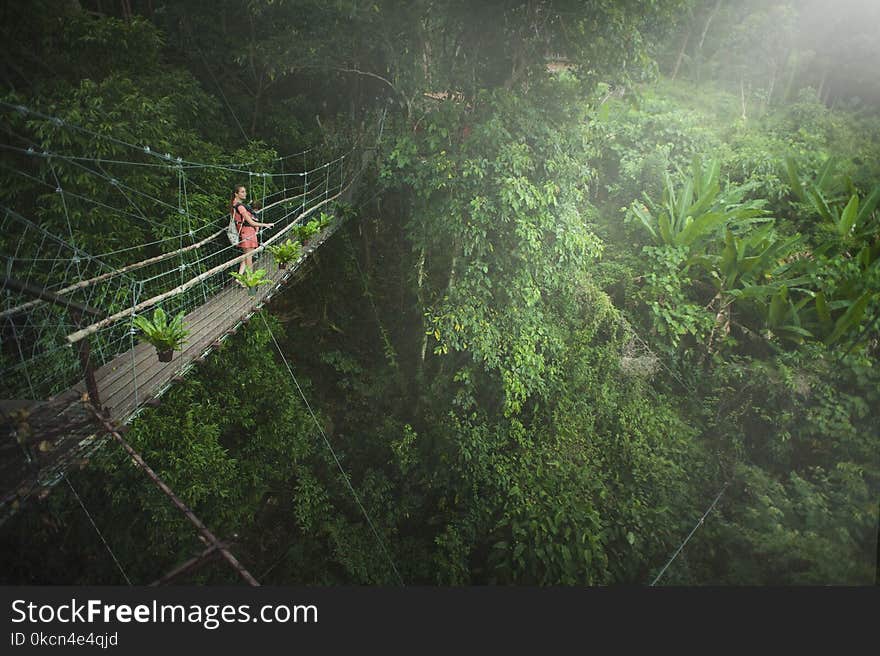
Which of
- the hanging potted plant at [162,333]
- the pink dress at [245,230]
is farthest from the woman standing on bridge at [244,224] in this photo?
the hanging potted plant at [162,333]

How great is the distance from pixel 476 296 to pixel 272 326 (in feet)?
4.84

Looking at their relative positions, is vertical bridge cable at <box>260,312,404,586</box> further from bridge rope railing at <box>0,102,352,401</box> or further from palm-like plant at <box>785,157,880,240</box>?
palm-like plant at <box>785,157,880,240</box>

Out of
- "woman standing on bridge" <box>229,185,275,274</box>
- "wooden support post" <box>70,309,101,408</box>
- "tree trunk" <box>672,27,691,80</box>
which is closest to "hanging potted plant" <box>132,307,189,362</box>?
"wooden support post" <box>70,309,101,408</box>

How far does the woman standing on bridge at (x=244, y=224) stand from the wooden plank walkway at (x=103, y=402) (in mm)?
376

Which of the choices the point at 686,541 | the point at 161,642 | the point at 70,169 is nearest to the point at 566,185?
the point at 686,541

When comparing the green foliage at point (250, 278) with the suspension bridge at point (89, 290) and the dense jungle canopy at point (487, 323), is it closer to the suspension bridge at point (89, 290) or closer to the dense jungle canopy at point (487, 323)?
the suspension bridge at point (89, 290)

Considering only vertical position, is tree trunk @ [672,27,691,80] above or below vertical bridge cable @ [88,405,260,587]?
above

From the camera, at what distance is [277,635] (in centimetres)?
162

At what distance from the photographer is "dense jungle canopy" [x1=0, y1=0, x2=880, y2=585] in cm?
245

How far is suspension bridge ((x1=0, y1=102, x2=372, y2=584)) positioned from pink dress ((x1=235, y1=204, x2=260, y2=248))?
0.22 metres

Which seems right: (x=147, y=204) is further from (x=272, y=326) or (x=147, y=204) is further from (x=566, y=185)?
(x=566, y=185)

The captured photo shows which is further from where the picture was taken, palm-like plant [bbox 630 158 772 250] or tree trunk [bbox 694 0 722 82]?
tree trunk [bbox 694 0 722 82]

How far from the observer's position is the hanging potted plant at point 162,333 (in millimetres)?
1717

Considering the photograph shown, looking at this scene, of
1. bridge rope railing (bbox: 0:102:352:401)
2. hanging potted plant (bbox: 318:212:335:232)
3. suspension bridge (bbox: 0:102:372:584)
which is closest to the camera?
suspension bridge (bbox: 0:102:372:584)
